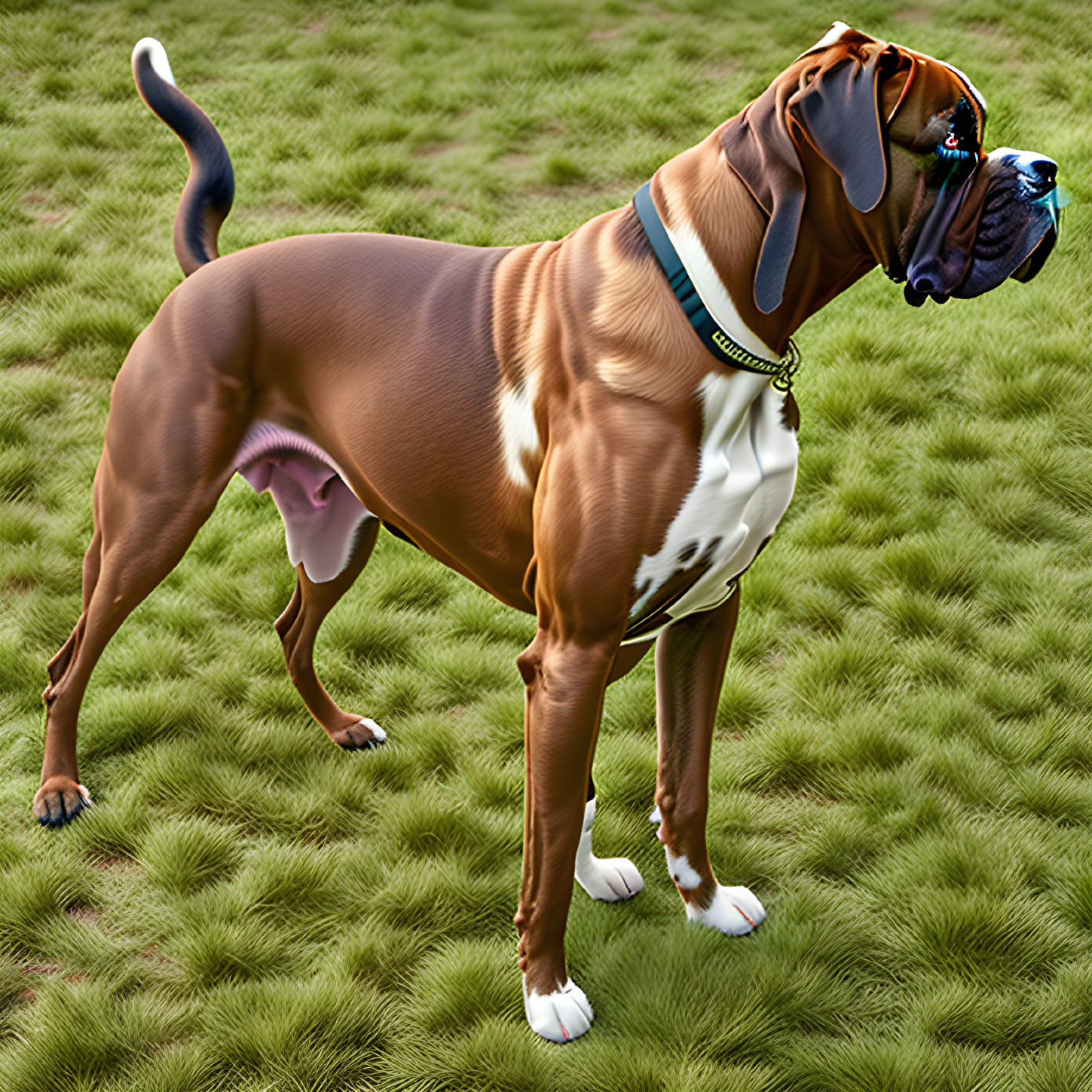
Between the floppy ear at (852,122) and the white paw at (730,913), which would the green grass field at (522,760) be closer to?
the white paw at (730,913)

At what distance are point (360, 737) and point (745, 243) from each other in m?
2.08

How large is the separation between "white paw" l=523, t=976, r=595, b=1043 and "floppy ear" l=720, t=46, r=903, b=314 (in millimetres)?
1601

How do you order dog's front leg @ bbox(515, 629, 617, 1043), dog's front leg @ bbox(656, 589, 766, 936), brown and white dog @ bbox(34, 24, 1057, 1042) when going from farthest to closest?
dog's front leg @ bbox(656, 589, 766, 936), dog's front leg @ bbox(515, 629, 617, 1043), brown and white dog @ bbox(34, 24, 1057, 1042)

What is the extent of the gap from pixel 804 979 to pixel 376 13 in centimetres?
766

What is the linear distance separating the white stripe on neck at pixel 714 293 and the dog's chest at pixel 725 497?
0.08m

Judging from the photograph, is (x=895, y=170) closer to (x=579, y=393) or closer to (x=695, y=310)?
(x=695, y=310)

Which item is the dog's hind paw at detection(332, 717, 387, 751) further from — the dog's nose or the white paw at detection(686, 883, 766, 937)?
the dog's nose

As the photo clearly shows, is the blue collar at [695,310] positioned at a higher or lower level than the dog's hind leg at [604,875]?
higher

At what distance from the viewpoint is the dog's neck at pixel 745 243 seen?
7.14ft

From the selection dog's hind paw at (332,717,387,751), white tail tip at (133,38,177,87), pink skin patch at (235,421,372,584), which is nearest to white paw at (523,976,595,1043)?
dog's hind paw at (332,717,387,751)

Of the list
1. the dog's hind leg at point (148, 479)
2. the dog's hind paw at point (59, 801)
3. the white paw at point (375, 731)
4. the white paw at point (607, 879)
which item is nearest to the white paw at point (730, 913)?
the white paw at point (607, 879)

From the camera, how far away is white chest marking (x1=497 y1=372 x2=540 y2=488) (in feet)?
8.04

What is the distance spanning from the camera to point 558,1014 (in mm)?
2619

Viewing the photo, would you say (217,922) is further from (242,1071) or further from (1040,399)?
(1040,399)
